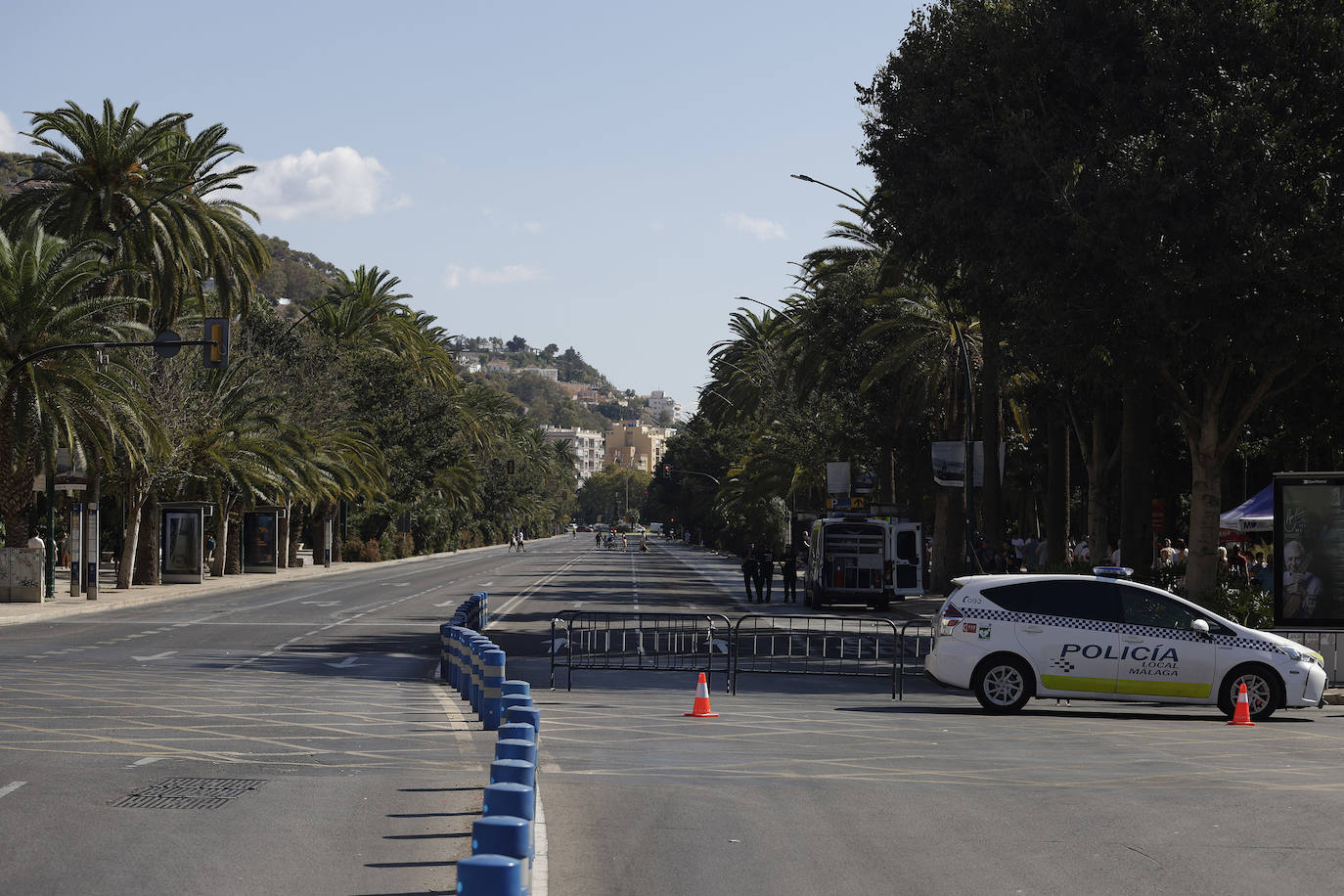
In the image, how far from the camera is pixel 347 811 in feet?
33.1

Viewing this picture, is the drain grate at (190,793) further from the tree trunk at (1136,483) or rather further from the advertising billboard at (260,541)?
the advertising billboard at (260,541)

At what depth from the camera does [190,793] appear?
10.8m

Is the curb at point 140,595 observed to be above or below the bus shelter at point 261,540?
below

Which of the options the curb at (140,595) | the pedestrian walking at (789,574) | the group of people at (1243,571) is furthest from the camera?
the pedestrian walking at (789,574)

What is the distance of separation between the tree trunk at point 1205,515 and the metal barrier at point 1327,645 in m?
4.90

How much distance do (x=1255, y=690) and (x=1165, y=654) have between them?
1.17 m

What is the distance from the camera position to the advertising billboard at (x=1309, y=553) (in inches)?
875

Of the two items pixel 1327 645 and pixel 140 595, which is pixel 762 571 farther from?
pixel 1327 645

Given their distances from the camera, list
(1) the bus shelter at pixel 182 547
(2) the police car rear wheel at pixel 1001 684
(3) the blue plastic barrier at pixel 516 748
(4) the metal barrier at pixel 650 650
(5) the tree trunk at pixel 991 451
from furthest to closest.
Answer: (1) the bus shelter at pixel 182 547 → (5) the tree trunk at pixel 991 451 → (4) the metal barrier at pixel 650 650 → (2) the police car rear wheel at pixel 1001 684 → (3) the blue plastic barrier at pixel 516 748

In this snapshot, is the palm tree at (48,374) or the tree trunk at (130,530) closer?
the palm tree at (48,374)

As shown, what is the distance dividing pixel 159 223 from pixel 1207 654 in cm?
3500

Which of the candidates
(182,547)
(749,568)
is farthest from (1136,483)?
(182,547)

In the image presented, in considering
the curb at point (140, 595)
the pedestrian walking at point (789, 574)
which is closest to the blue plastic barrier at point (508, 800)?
the curb at point (140, 595)

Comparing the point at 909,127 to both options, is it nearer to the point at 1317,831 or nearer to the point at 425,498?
the point at 1317,831
